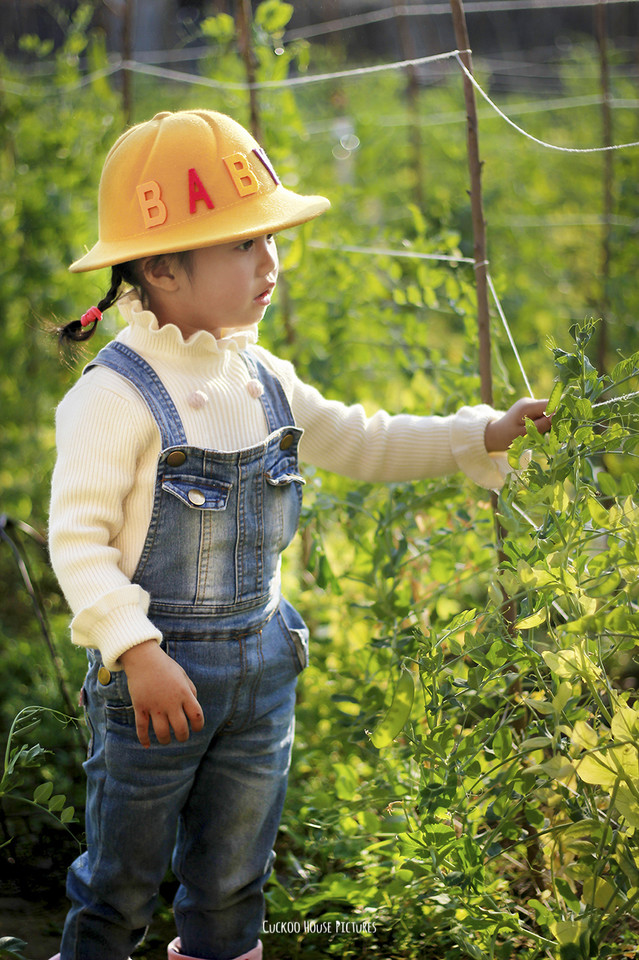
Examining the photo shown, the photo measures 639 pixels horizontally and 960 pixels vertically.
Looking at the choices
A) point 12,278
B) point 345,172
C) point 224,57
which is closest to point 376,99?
point 345,172

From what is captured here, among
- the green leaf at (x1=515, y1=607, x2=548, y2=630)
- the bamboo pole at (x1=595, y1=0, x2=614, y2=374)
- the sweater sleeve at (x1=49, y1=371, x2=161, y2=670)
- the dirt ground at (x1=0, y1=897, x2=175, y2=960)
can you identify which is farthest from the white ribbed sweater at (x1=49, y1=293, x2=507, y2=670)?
the bamboo pole at (x1=595, y1=0, x2=614, y2=374)

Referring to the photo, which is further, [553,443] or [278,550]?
[278,550]

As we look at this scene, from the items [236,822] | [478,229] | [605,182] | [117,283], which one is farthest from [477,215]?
[605,182]

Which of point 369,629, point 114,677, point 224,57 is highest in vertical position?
point 224,57

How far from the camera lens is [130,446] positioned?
48.4 inches

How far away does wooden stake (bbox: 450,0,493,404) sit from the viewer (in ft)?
5.08

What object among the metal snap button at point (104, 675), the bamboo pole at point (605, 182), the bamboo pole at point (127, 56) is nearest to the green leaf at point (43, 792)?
the metal snap button at point (104, 675)

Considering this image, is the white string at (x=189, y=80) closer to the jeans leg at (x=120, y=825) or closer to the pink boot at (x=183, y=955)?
the jeans leg at (x=120, y=825)

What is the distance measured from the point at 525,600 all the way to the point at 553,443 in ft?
0.58

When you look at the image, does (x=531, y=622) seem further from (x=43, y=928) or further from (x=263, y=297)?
(x=43, y=928)

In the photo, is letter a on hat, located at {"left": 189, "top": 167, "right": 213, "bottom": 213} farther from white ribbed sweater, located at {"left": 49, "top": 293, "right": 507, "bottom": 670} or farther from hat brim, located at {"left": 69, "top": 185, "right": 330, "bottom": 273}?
white ribbed sweater, located at {"left": 49, "top": 293, "right": 507, "bottom": 670}

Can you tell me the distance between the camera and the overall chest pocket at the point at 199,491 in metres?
1.24

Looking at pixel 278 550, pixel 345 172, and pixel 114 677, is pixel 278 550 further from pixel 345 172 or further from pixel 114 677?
pixel 345 172

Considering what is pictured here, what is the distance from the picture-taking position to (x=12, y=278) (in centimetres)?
303
